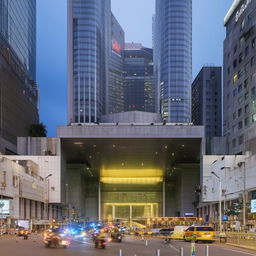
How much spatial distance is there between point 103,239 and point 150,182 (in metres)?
123

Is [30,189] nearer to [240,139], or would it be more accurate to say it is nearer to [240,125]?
[240,139]

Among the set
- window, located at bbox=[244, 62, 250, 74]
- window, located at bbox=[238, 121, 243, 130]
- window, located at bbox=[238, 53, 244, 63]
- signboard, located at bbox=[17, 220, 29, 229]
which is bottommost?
signboard, located at bbox=[17, 220, 29, 229]

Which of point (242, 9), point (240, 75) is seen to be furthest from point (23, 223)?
point (242, 9)

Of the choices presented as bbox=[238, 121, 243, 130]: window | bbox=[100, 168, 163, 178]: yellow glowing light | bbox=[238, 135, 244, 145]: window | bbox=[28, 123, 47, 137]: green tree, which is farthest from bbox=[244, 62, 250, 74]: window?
bbox=[28, 123, 47, 137]: green tree

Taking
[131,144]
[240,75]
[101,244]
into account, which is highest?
[240,75]

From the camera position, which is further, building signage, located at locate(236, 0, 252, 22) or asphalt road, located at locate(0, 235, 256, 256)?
building signage, located at locate(236, 0, 252, 22)

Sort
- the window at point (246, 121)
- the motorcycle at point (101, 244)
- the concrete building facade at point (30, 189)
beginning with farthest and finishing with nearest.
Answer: the window at point (246, 121) < the concrete building facade at point (30, 189) < the motorcycle at point (101, 244)

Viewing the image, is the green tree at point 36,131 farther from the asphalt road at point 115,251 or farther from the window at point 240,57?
the asphalt road at point 115,251

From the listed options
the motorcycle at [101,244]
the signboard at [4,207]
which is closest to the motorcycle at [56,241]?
the motorcycle at [101,244]

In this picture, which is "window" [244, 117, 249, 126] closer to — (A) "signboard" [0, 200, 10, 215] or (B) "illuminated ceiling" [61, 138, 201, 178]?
(B) "illuminated ceiling" [61, 138, 201, 178]

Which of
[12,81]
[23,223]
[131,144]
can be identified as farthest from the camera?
[12,81]

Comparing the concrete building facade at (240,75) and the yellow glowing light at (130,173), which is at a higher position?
the concrete building facade at (240,75)

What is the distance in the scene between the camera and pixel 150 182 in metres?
162

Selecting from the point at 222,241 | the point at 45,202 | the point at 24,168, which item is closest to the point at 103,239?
the point at 222,241
